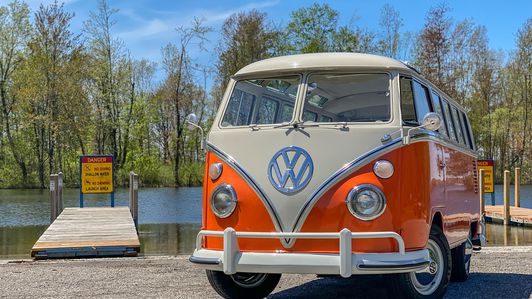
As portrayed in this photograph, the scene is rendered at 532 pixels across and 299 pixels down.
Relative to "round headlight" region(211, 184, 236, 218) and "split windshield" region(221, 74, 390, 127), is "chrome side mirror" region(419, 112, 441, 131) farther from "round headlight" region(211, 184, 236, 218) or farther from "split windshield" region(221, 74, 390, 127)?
"round headlight" region(211, 184, 236, 218)

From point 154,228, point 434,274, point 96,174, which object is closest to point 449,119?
point 434,274

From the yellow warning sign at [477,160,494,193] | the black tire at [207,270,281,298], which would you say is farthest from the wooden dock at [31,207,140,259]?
the yellow warning sign at [477,160,494,193]

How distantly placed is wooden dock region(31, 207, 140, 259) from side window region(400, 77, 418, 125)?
Result: 24.4ft

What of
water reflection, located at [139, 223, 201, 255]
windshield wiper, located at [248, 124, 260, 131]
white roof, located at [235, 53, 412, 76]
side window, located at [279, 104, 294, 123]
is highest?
white roof, located at [235, 53, 412, 76]

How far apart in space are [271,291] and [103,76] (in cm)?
4373

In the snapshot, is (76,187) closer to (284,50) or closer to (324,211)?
(284,50)

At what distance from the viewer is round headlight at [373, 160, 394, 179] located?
5664mm

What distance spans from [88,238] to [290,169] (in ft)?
26.9

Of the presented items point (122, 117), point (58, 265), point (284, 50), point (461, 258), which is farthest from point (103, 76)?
point (461, 258)

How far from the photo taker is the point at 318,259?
5.60 metres

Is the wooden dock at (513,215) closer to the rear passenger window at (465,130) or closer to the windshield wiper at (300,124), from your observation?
the rear passenger window at (465,130)

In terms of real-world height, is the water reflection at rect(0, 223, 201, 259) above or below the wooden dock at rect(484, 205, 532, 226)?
below

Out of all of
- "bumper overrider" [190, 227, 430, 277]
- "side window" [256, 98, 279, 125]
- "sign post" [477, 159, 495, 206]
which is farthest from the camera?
"sign post" [477, 159, 495, 206]

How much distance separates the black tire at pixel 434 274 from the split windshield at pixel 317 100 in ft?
4.82
